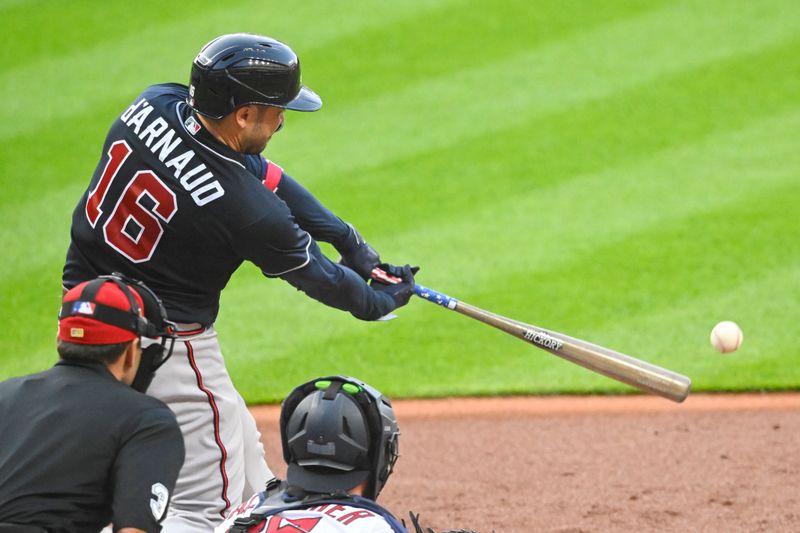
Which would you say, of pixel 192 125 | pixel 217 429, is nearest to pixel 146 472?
pixel 217 429

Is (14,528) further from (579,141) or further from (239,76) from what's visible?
(579,141)

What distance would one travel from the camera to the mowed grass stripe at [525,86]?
34.3ft

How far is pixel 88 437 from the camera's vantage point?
9.81 feet

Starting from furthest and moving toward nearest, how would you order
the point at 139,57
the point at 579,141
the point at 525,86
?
1. the point at 139,57
2. the point at 525,86
3. the point at 579,141

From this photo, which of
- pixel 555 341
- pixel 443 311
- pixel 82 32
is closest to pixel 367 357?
pixel 443 311

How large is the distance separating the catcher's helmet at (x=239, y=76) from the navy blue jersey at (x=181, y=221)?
0.38 feet

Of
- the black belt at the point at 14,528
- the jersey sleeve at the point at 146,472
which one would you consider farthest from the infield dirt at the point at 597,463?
the black belt at the point at 14,528

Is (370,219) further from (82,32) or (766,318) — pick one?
(82,32)

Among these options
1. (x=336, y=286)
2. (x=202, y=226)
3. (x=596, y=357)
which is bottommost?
(x=596, y=357)

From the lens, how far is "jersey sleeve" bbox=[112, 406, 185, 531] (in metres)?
2.96

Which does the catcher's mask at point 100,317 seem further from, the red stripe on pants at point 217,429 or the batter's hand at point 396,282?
the batter's hand at point 396,282

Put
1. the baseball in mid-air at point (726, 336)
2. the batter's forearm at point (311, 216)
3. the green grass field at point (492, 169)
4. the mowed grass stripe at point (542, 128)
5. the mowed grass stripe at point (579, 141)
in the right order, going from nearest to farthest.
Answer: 1. the batter's forearm at point (311, 216)
2. the baseball in mid-air at point (726, 336)
3. the green grass field at point (492, 169)
4. the mowed grass stripe at point (579, 141)
5. the mowed grass stripe at point (542, 128)

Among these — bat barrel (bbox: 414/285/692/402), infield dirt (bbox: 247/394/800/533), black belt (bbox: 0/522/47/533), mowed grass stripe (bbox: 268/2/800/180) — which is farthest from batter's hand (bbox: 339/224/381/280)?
mowed grass stripe (bbox: 268/2/800/180)

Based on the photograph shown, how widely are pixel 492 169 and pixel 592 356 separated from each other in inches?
217
